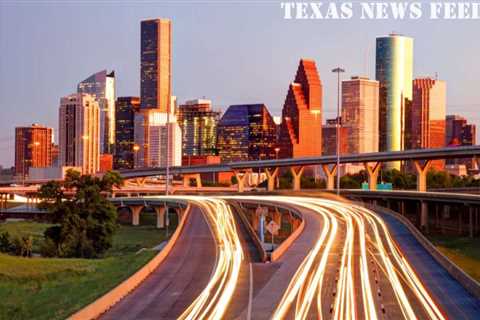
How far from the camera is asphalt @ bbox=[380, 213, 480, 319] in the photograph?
28.8m

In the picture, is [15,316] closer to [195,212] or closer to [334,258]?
[334,258]

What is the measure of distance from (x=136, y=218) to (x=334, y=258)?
9443 centimetres

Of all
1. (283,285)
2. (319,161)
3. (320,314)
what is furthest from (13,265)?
(319,161)

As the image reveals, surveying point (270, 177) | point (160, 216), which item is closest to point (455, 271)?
point (160, 216)

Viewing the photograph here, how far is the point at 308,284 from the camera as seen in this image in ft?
112

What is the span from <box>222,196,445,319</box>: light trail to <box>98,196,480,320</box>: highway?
0.04m

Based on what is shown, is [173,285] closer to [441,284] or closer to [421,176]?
[441,284]

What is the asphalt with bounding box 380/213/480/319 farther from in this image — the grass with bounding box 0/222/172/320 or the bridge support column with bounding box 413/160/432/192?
the bridge support column with bounding box 413/160/432/192

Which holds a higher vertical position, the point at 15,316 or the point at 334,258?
the point at 334,258

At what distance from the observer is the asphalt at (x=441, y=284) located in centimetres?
2878

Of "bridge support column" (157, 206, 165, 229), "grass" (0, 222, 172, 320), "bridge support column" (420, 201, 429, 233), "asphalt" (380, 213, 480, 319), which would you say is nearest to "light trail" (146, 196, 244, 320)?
"grass" (0, 222, 172, 320)

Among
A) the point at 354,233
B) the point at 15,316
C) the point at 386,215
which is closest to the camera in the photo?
the point at 15,316

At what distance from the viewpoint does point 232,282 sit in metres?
35.8

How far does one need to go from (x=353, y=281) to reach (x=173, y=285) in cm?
813
